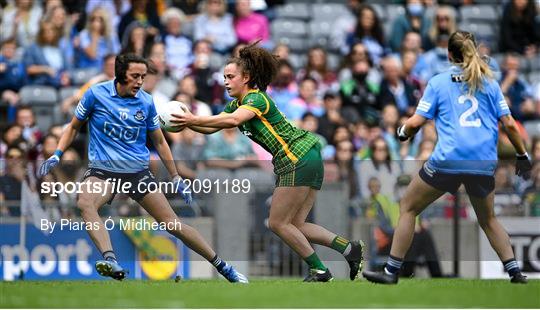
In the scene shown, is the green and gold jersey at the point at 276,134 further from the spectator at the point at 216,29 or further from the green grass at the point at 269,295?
the spectator at the point at 216,29

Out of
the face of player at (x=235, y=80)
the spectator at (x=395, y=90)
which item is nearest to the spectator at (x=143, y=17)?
the spectator at (x=395, y=90)

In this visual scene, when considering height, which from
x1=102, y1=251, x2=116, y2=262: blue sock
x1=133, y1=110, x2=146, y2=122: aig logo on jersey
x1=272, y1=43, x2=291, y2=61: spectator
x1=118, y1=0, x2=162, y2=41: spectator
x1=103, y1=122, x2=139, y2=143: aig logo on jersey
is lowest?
x1=102, y1=251, x2=116, y2=262: blue sock

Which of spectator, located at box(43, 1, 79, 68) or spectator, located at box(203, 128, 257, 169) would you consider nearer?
spectator, located at box(203, 128, 257, 169)

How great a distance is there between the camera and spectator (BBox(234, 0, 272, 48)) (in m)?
19.9

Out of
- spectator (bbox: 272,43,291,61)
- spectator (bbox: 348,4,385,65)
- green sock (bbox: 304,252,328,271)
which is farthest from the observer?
spectator (bbox: 348,4,385,65)

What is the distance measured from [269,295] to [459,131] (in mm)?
2089

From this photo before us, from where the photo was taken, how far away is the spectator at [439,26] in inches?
815

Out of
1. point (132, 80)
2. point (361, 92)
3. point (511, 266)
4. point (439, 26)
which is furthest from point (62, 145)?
point (439, 26)

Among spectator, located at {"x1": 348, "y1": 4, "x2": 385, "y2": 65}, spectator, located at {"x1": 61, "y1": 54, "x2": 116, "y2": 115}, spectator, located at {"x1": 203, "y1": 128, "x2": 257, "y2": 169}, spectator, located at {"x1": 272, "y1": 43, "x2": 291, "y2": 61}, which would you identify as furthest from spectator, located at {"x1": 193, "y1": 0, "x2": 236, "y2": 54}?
spectator, located at {"x1": 203, "y1": 128, "x2": 257, "y2": 169}

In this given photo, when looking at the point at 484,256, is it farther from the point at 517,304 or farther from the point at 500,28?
the point at 500,28

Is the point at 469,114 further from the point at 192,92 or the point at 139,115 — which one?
the point at 192,92

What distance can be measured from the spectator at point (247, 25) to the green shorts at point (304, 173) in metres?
8.00

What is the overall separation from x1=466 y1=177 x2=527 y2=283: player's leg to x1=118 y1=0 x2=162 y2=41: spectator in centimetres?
831

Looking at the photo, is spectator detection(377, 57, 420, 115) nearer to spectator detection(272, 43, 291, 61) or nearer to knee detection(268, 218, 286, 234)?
spectator detection(272, 43, 291, 61)
